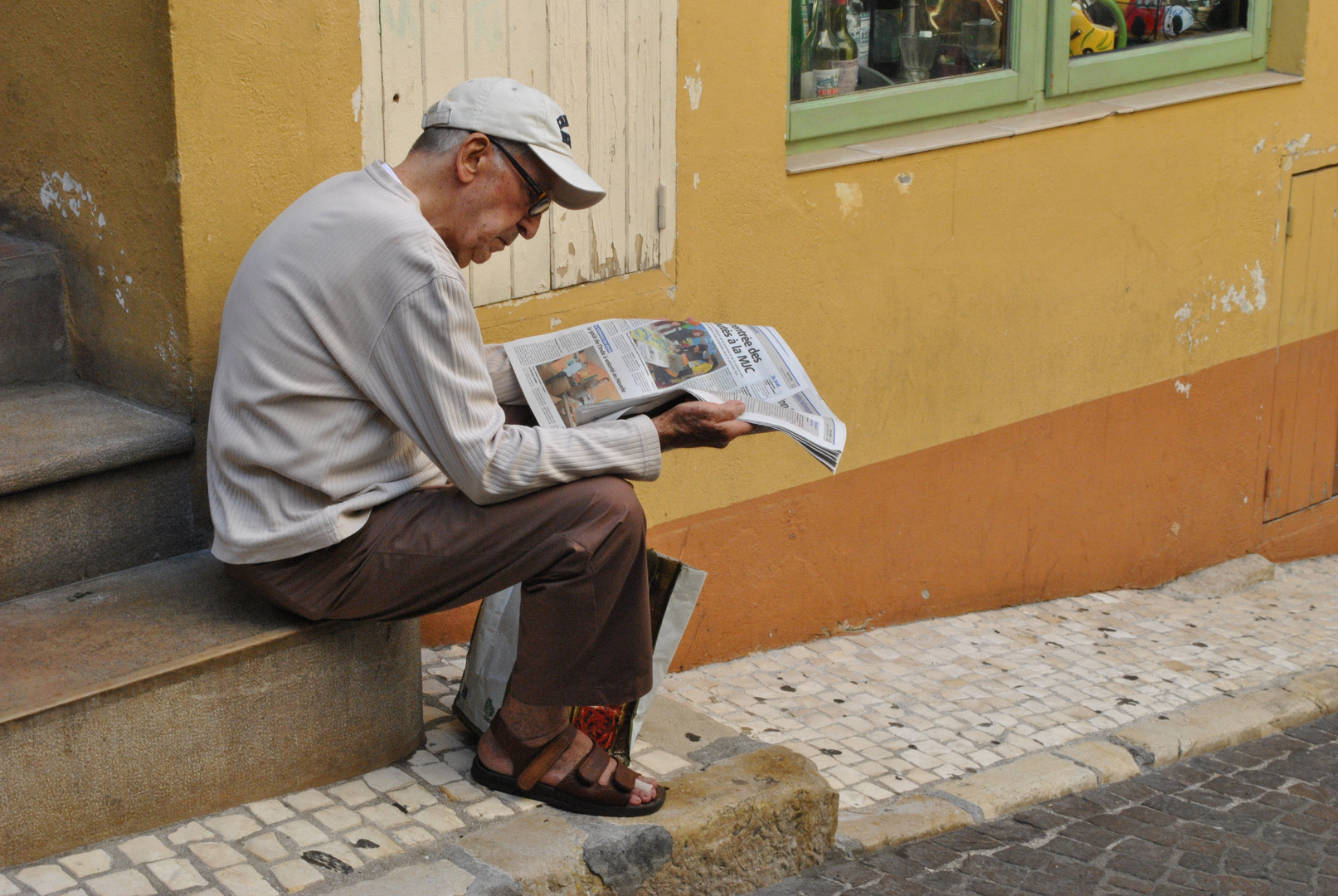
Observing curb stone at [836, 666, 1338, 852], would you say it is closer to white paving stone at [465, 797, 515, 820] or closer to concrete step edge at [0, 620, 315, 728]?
white paving stone at [465, 797, 515, 820]

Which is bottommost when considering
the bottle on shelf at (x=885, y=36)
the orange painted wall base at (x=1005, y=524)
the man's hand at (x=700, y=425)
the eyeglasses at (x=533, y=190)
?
the orange painted wall base at (x=1005, y=524)

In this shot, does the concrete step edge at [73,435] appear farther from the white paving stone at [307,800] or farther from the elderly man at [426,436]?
the white paving stone at [307,800]

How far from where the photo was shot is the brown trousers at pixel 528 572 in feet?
8.78

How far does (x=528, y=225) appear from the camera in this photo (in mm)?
2826

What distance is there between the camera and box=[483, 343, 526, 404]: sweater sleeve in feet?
9.80

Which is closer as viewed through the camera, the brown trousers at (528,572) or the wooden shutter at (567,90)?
the brown trousers at (528,572)

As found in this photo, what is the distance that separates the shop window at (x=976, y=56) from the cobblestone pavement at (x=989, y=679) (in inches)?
63.7

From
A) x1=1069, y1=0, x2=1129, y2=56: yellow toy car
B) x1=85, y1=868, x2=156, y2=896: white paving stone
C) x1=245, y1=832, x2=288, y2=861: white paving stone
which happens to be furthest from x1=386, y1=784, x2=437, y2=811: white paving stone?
x1=1069, y1=0, x2=1129, y2=56: yellow toy car

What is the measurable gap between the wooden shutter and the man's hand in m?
0.97

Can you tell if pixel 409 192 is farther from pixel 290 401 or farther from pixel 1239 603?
pixel 1239 603

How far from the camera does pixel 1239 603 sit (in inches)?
222

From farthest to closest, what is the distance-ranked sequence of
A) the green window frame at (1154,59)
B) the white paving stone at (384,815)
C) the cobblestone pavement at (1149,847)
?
1. the green window frame at (1154,59)
2. the cobblestone pavement at (1149,847)
3. the white paving stone at (384,815)

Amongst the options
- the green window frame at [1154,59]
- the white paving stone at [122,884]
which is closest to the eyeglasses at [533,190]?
the white paving stone at [122,884]

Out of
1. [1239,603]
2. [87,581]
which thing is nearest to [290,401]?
[87,581]
